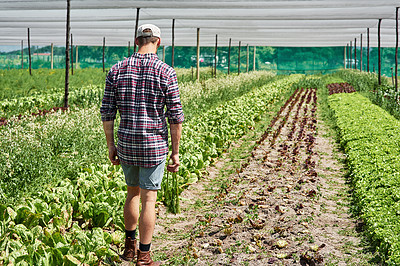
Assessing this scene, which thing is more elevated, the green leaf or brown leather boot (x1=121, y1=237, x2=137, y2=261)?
the green leaf

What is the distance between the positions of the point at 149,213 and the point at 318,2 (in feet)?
34.3

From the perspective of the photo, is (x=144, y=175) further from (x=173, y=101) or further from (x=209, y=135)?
(x=209, y=135)

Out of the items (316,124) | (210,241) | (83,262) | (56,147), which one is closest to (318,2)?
(316,124)

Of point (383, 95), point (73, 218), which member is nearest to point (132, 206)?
point (73, 218)

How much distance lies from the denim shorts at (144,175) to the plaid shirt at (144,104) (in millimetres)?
66

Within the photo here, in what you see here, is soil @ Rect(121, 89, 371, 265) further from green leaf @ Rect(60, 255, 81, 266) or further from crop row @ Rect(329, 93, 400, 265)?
green leaf @ Rect(60, 255, 81, 266)

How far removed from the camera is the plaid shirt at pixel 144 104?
11.1 feet

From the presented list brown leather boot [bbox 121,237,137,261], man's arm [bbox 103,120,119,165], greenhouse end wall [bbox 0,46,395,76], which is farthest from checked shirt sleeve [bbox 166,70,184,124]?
greenhouse end wall [bbox 0,46,395,76]

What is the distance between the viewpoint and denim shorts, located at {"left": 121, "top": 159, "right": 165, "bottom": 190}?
136 inches

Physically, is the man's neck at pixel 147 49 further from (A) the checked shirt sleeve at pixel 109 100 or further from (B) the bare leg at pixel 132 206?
(B) the bare leg at pixel 132 206

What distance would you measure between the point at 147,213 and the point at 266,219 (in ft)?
5.98

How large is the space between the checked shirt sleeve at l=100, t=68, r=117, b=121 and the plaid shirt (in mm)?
42

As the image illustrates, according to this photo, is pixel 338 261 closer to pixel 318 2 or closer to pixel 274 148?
pixel 274 148

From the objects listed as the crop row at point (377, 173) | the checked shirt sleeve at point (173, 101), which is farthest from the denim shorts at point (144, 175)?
the crop row at point (377, 173)
